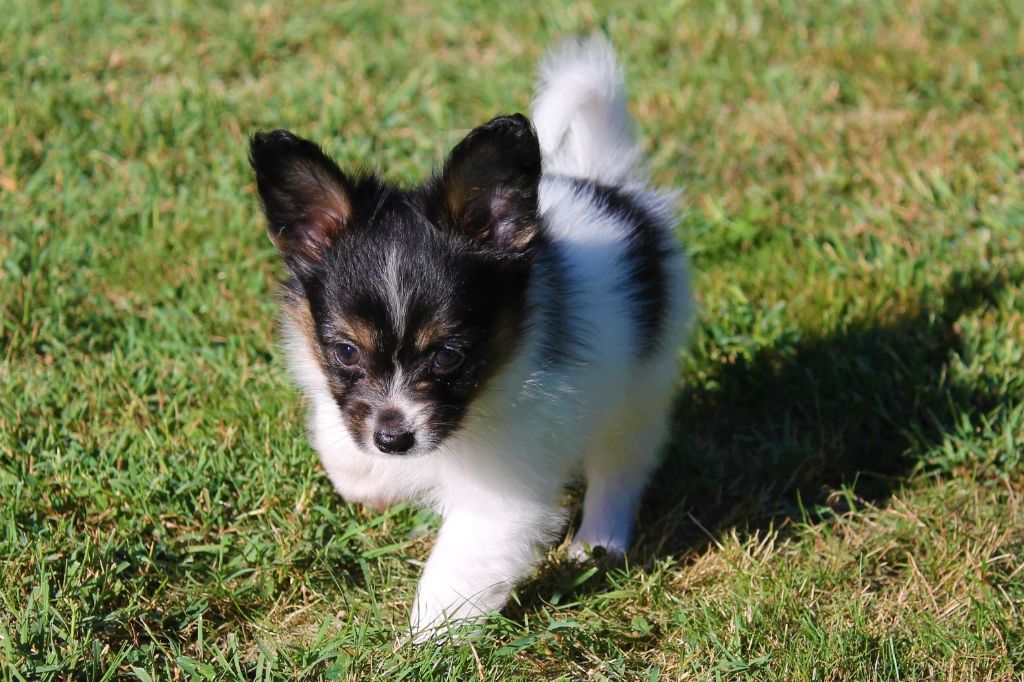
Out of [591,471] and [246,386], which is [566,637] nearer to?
[591,471]

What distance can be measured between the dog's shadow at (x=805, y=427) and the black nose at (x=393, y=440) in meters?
1.19

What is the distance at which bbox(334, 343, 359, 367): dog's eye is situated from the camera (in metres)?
3.32

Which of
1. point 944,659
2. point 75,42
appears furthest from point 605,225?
point 75,42

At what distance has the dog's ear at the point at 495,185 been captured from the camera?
3248 millimetres

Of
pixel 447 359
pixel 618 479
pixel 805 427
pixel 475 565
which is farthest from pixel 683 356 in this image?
pixel 447 359

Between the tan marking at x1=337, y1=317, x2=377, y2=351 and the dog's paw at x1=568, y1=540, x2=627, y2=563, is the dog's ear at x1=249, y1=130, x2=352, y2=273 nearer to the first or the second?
the tan marking at x1=337, y1=317, x2=377, y2=351

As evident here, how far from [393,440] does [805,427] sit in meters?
2.06

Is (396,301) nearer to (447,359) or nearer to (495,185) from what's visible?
(447,359)

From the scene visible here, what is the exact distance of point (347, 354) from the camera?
3348 millimetres

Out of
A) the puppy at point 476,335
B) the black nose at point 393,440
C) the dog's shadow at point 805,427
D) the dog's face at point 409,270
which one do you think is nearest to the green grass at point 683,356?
the dog's shadow at point 805,427

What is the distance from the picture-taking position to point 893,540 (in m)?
4.12

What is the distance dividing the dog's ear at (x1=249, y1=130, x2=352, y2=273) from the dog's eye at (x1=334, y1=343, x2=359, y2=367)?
0.94 ft

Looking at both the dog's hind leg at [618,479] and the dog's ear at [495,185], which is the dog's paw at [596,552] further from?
the dog's ear at [495,185]

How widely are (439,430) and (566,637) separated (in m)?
0.80
